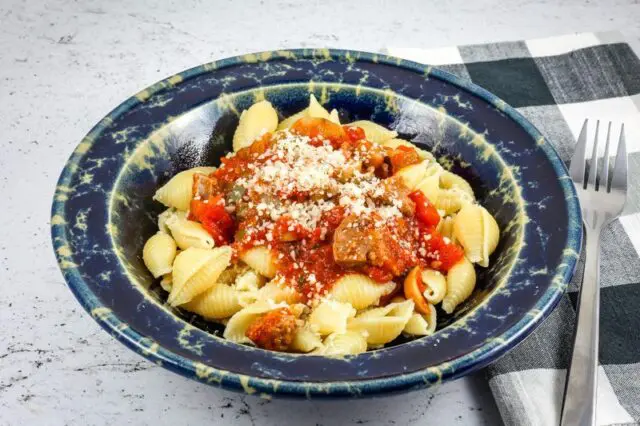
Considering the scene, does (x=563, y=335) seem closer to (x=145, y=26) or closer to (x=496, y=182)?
(x=496, y=182)

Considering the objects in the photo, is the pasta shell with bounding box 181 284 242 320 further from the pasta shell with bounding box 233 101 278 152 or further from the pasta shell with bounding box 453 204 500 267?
the pasta shell with bounding box 453 204 500 267

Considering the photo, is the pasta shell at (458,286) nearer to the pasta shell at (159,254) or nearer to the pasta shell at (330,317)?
the pasta shell at (330,317)

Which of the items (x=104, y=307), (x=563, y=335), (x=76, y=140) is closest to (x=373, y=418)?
(x=563, y=335)

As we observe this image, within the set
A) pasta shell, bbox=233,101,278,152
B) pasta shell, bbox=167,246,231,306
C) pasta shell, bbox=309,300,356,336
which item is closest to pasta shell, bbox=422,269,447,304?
pasta shell, bbox=309,300,356,336

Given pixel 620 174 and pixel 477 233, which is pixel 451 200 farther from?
pixel 620 174

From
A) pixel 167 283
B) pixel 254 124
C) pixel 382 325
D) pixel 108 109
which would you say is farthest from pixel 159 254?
pixel 108 109

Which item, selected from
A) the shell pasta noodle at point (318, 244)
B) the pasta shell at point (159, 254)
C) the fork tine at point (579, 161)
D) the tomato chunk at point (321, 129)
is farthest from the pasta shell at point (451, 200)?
the pasta shell at point (159, 254)
